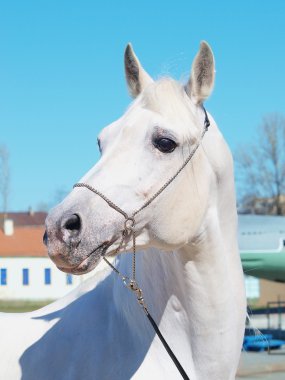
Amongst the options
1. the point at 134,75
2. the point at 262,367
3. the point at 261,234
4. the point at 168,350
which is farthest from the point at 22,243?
the point at 168,350

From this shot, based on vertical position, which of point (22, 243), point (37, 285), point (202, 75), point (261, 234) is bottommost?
point (37, 285)

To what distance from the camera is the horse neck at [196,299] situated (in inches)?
131

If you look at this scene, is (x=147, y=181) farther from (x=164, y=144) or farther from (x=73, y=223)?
(x=73, y=223)

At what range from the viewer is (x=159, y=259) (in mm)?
3451

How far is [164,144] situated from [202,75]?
409 millimetres

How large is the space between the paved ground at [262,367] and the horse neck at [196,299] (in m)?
11.0

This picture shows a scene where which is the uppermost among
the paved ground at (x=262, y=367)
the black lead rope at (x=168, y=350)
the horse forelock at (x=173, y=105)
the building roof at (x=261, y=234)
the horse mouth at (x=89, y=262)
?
the horse forelock at (x=173, y=105)

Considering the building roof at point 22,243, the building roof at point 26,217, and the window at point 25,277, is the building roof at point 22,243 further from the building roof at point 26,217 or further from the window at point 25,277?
the building roof at point 26,217

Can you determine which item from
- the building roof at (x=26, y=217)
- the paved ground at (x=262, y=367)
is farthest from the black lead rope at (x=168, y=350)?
the building roof at (x=26, y=217)

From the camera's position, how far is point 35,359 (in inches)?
137

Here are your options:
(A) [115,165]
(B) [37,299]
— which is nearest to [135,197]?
(A) [115,165]

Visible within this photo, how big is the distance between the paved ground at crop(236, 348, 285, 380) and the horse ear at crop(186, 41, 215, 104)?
11367 mm

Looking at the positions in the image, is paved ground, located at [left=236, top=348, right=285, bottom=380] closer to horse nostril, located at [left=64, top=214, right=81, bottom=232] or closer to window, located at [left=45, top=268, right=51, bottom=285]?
horse nostril, located at [left=64, top=214, right=81, bottom=232]

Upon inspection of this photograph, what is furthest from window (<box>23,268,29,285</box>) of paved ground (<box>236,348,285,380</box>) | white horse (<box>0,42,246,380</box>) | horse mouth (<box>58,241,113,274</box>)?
horse mouth (<box>58,241,113,274</box>)
